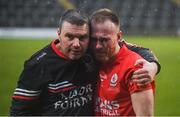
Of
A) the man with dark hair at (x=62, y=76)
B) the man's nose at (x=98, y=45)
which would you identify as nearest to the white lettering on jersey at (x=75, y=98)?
the man with dark hair at (x=62, y=76)

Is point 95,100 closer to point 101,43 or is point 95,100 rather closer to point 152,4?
point 101,43

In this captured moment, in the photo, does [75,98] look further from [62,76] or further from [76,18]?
[76,18]

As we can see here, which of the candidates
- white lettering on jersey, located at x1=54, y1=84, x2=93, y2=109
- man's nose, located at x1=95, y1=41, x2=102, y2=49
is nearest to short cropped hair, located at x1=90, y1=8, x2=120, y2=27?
man's nose, located at x1=95, y1=41, x2=102, y2=49

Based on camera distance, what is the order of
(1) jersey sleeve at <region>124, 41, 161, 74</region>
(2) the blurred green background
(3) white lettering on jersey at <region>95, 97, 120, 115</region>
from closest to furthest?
1. (3) white lettering on jersey at <region>95, 97, 120, 115</region>
2. (1) jersey sleeve at <region>124, 41, 161, 74</region>
3. (2) the blurred green background

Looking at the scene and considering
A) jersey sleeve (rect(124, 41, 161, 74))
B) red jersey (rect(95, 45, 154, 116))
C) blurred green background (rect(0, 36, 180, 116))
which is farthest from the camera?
blurred green background (rect(0, 36, 180, 116))

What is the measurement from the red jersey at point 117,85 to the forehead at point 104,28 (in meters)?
0.16

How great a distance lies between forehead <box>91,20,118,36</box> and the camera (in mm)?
3912

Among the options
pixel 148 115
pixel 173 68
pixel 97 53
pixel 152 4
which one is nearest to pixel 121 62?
pixel 97 53

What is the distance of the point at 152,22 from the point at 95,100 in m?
16.2

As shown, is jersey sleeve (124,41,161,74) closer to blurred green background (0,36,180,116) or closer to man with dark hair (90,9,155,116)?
man with dark hair (90,9,155,116)

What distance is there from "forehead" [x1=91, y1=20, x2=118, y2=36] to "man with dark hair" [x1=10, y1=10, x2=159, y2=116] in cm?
6

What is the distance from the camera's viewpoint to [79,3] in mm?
20203

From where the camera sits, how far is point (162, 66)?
12.4m

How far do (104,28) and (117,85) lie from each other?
390 mm
